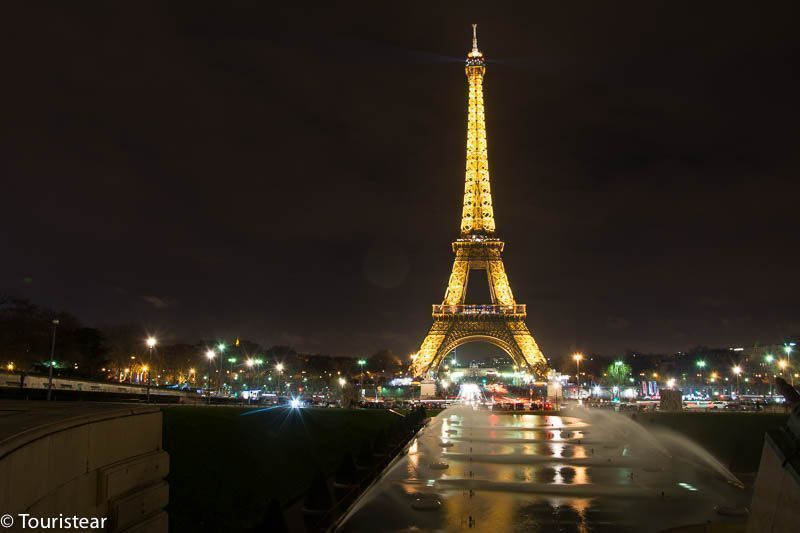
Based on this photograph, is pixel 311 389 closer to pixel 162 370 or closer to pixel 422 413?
pixel 162 370

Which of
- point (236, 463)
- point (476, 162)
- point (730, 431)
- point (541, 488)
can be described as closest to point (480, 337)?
point (476, 162)

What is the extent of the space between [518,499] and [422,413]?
35202 mm

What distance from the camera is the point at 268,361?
178000mm

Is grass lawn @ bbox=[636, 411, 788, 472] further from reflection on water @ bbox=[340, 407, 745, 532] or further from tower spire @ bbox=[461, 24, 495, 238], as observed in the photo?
tower spire @ bbox=[461, 24, 495, 238]

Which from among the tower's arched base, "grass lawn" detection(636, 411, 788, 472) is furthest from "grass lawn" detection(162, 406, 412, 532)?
the tower's arched base

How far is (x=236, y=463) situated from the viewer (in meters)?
24.1

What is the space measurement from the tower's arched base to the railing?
1.69ft

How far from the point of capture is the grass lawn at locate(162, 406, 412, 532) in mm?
19177

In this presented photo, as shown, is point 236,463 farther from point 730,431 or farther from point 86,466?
point 730,431

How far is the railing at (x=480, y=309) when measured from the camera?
345 feet

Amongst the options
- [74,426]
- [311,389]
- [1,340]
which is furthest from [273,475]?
[311,389]

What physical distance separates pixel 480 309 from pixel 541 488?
264 ft

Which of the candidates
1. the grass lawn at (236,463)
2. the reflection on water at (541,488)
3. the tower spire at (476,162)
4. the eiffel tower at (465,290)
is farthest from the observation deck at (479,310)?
the grass lawn at (236,463)

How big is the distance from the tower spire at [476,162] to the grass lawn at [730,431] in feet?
209
